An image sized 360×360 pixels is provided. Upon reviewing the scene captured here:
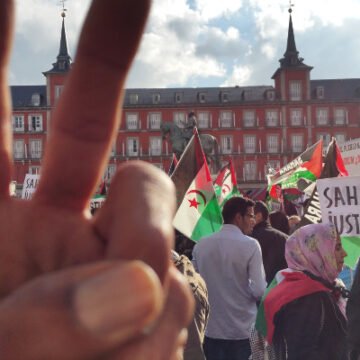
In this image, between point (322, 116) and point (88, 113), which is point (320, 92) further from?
point (88, 113)

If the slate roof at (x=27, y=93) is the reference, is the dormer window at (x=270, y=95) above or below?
below

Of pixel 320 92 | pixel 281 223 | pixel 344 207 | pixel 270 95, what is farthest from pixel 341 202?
pixel 320 92

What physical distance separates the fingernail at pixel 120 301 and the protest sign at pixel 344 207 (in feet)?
12.7

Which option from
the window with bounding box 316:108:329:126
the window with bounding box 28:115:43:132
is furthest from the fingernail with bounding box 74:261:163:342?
the window with bounding box 316:108:329:126

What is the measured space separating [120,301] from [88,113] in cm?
24

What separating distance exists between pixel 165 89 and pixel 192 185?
161ft

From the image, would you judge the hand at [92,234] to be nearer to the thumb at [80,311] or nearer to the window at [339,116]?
the thumb at [80,311]

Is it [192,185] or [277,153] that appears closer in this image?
[192,185]

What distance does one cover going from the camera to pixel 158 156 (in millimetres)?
50812

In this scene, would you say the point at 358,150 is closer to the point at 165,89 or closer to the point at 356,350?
the point at 356,350

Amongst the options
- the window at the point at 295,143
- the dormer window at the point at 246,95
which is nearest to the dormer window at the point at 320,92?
the window at the point at 295,143

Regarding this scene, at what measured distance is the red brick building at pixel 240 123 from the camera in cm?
5003

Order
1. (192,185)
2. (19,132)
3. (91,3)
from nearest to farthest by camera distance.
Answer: (91,3) → (192,185) → (19,132)

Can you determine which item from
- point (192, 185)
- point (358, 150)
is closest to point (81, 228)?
point (192, 185)
